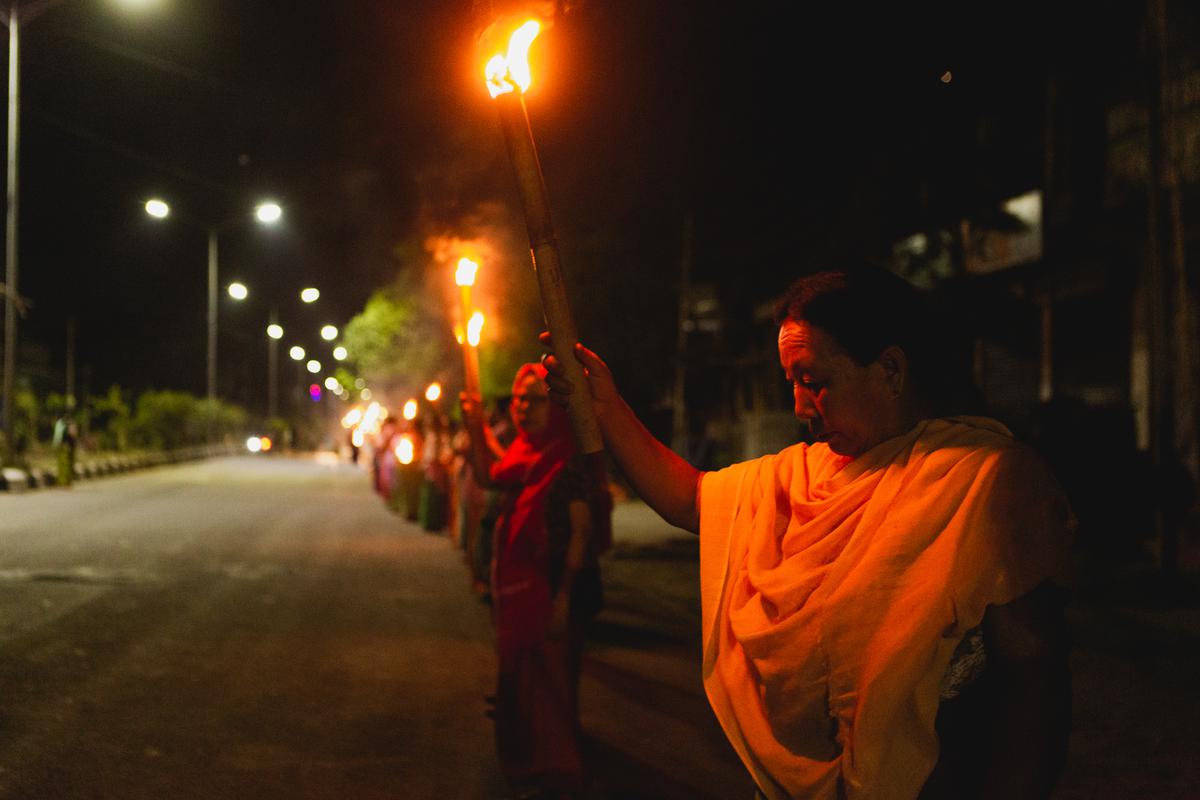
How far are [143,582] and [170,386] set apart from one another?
66.7m

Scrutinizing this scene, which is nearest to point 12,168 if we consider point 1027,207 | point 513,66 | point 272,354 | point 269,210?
point 269,210

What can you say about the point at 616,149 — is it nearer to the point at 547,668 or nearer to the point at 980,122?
the point at 980,122

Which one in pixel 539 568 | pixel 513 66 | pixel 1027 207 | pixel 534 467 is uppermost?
pixel 1027 207

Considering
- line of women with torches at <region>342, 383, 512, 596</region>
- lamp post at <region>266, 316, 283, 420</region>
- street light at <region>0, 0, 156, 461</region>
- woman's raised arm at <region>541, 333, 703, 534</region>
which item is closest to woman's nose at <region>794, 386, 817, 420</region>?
woman's raised arm at <region>541, 333, 703, 534</region>

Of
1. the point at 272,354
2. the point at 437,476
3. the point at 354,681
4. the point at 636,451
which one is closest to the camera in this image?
the point at 636,451

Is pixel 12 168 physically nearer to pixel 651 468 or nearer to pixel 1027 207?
pixel 1027 207

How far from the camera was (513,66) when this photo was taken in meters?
2.23

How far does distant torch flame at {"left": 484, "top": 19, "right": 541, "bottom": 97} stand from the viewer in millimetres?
2191

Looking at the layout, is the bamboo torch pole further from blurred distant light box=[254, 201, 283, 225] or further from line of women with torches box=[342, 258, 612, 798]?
blurred distant light box=[254, 201, 283, 225]

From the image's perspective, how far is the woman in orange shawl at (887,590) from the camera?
188 centimetres

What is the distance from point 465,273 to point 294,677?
137 inches

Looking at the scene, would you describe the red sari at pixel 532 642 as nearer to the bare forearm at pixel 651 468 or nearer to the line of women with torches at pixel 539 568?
the line of women with torches at pixel 539 568

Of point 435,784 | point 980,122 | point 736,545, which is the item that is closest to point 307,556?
point 435,784

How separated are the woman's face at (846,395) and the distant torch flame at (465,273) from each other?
10.3 feet
